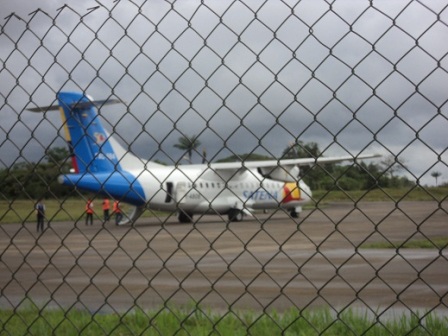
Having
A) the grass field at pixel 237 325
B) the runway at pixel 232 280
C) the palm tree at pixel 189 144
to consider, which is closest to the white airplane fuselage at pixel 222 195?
the runway at pixel 232 280

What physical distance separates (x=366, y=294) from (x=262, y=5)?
6.11m

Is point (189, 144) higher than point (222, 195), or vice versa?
point (222, 195)

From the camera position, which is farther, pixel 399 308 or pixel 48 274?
pixel 48 274

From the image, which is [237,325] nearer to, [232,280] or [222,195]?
[232,280]

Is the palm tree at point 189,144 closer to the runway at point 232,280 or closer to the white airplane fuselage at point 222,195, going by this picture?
the runway at point 232,280

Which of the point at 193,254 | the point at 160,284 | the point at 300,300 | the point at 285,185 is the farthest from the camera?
the point at 285,185

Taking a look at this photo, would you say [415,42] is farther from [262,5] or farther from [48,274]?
[48,274]

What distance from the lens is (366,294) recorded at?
877 cm

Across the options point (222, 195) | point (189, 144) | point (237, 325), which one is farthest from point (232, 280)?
point (222, 195)

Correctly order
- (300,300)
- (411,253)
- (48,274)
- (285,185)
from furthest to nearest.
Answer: (285,185) → (411,253) → (48,274) → (300,300)

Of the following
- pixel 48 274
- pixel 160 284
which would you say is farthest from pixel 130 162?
pixel 160 284

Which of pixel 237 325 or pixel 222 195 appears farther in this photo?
pixel 222 195

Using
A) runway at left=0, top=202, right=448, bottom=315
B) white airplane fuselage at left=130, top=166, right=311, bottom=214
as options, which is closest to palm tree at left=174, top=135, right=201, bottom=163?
runway at left=0, top=202, right=448, bottom=315

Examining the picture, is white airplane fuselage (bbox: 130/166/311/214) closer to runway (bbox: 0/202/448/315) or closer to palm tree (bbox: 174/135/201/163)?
runway (bbox: 0/202/448/315)
